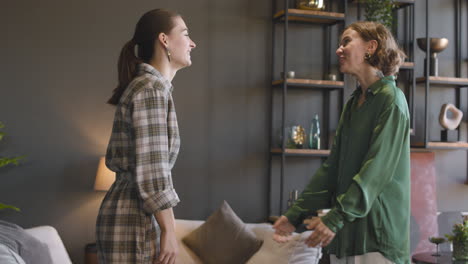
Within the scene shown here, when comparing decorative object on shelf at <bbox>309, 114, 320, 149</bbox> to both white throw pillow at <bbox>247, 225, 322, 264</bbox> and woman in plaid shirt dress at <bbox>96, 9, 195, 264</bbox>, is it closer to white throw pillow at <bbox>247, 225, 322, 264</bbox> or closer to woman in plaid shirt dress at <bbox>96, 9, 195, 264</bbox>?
white throw pillow at <bbox>247, 225, 322, 264</bbox>

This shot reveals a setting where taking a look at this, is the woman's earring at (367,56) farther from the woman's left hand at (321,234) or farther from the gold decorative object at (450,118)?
the gold decorative object at (450,118)

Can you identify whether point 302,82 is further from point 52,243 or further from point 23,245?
point 23,245

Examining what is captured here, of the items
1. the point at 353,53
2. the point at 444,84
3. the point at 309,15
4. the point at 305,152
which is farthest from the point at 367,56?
the point at 444,84

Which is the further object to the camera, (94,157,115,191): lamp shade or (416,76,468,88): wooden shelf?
(416,76,468,88): wooden shelf

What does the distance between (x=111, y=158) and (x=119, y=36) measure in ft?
9.80

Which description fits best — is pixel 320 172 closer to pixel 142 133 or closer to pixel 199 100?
pixel 142 133

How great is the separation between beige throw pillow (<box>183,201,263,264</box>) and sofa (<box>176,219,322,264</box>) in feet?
0.12

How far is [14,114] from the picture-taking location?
172 inches

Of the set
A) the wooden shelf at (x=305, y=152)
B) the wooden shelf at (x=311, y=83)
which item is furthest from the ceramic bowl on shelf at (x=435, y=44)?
the wooden shelf at (x=305, y=152)

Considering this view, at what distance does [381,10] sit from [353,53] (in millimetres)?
2927

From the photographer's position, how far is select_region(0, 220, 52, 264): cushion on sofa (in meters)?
2.73

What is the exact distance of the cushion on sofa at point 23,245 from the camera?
8.95 ft

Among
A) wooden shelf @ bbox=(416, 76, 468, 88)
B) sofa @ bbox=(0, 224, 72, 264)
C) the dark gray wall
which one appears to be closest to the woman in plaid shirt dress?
sofa @ bbox=(0, 224, 72, 264)

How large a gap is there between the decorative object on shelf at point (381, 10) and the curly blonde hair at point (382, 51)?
2736 mm
